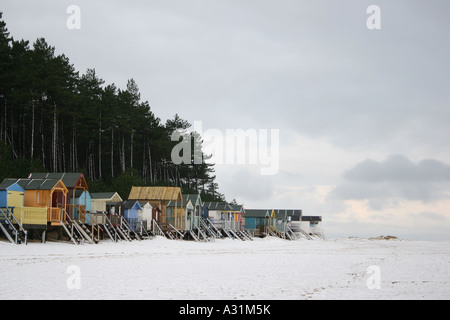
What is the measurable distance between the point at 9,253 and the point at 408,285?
19.7m

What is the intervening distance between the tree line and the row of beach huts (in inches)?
265

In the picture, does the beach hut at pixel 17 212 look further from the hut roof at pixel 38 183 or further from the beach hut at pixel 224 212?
the beach hut at pixel 224 212

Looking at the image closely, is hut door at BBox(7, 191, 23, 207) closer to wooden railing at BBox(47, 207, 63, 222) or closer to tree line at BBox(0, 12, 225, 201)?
wooden railing at BBox(47, 207, 63, 222)

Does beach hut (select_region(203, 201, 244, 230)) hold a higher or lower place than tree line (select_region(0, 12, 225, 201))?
lower

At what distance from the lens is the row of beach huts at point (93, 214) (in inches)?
1284

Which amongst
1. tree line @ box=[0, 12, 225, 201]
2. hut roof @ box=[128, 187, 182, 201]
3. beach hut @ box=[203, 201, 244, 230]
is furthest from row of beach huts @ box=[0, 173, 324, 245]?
tree line @ box=[0, 12, 225, 201]

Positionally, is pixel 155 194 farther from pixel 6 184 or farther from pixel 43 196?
pixel 6 184

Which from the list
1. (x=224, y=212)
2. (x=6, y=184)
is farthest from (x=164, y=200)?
(x=224, y=212)

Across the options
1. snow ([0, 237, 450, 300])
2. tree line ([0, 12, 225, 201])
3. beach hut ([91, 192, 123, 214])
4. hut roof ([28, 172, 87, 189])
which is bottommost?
snow ([0, 237, 450, 300])

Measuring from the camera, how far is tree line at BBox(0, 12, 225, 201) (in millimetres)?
54375

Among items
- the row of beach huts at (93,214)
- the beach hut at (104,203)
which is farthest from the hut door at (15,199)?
the beach hut at (104,203)

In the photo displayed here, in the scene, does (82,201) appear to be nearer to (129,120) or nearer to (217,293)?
(217,293)

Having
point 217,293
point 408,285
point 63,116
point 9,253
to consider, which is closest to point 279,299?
point 217,293

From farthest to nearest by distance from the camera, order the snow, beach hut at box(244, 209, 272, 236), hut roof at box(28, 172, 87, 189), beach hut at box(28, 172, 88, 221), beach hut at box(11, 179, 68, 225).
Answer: beach hut at box(244, 209, 272, 236) < hut roof at box(28, 172, 87, 189) < beach hut at box(28, 172, 88, 221) < beach hut at box(11, 179, 68, 225) < the snow
